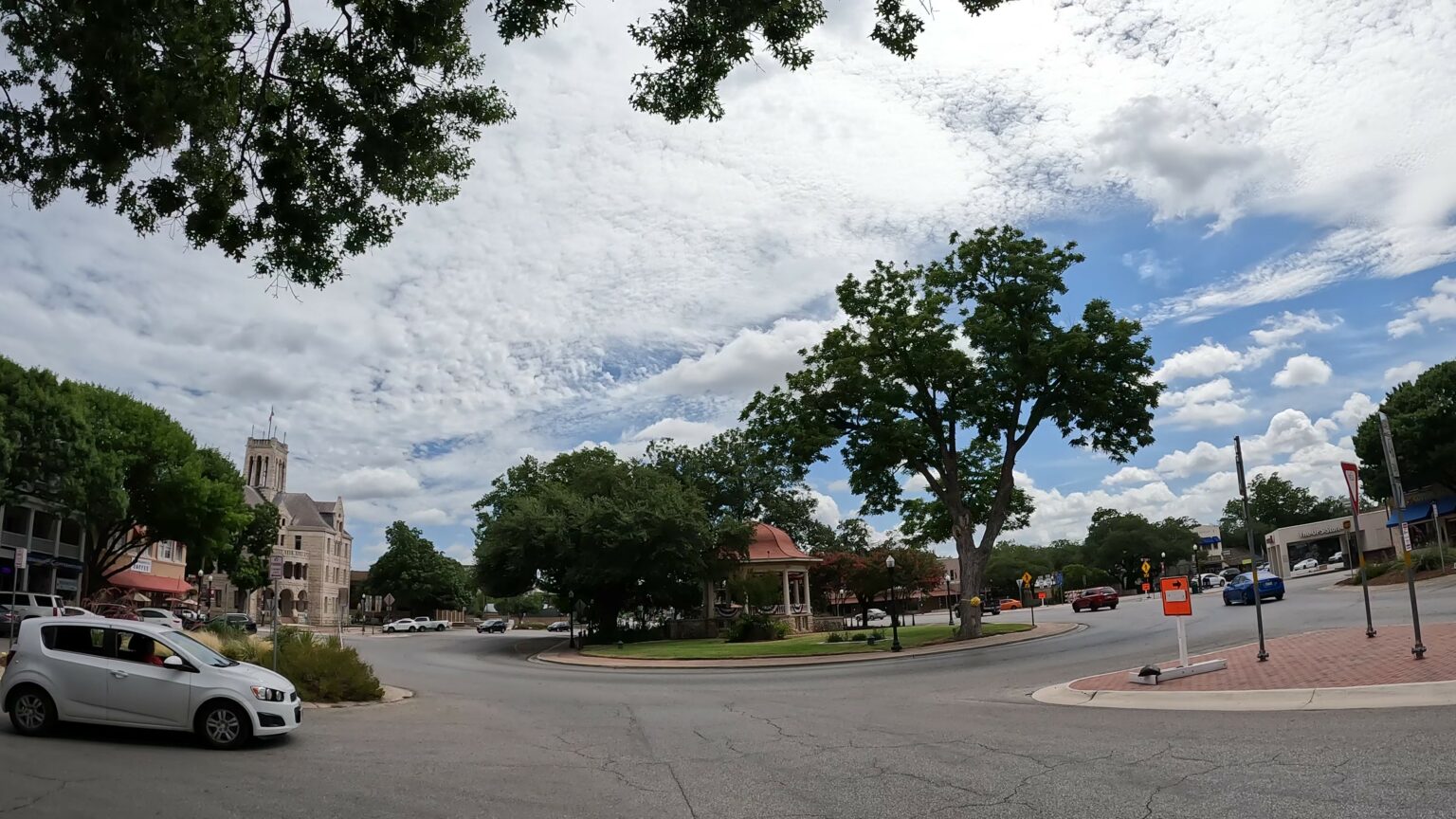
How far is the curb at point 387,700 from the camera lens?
52.1 feet

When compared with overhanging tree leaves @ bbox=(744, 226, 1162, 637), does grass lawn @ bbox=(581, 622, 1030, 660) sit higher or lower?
lower

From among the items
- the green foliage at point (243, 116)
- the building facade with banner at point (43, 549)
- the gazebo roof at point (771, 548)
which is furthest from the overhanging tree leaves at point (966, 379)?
the building facade with banner at point (43, 549)

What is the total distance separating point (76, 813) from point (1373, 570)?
171 ft

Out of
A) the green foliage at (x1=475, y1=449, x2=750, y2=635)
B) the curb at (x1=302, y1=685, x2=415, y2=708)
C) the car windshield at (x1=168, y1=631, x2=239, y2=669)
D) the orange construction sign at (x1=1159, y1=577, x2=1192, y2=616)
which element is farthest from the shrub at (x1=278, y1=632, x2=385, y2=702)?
the green foliage at (x1=475, y1=449, x2=750, y2=635)

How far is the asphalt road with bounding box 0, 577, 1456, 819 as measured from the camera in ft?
23.8

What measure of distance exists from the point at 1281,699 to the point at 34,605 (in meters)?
38.9

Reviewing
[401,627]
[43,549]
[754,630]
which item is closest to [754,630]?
[754,630]

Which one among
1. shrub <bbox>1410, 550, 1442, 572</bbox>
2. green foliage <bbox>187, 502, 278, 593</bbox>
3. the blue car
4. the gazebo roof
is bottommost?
the blue car

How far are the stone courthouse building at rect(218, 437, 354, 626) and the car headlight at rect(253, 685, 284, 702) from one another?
9151 centimetres

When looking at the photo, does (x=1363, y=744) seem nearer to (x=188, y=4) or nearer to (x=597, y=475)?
(x=188, y=4)

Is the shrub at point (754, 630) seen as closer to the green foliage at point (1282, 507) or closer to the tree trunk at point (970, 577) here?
the tree trunk at point (970, 577)

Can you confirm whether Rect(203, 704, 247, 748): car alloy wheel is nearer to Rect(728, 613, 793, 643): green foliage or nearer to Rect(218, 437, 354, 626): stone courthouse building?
Rect(728, 613, 793, 643): green foliage

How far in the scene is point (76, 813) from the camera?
7.18m

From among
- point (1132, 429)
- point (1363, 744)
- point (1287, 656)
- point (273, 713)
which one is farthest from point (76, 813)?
point (1132, 429)
